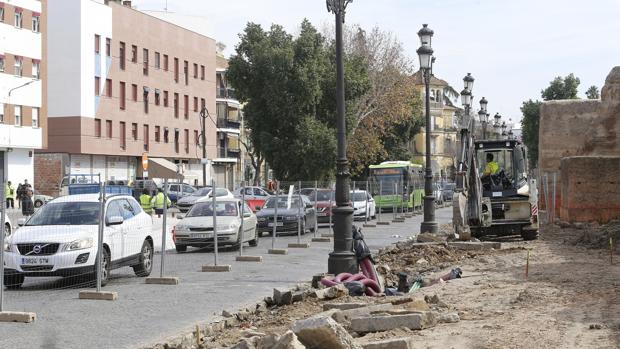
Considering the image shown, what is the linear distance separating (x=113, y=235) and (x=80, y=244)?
32.1 inches

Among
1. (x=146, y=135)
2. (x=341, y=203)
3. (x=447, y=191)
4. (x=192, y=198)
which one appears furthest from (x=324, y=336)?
(x=447, y=191)

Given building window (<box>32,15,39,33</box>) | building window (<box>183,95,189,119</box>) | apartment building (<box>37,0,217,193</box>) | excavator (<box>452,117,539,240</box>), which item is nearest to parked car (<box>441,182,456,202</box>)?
apartment building (<box>37,0,217,193</box>)

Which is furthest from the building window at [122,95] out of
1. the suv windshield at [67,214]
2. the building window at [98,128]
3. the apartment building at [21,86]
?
the suv windshield at [67,214]

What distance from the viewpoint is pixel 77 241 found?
47.1 feet

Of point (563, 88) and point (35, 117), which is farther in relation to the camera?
point (563, 88)

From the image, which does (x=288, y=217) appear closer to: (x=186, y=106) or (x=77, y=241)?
(x=77, y=241)

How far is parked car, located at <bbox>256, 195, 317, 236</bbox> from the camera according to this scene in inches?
1121

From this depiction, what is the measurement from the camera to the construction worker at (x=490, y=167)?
24656 mm

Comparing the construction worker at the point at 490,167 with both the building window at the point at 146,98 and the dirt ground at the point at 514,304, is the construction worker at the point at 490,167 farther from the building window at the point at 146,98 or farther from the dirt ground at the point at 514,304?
the building window at the point at 146,98

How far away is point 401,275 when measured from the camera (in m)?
14.6

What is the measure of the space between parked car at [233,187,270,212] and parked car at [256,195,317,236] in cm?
914

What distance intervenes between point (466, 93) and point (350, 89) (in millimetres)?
20001

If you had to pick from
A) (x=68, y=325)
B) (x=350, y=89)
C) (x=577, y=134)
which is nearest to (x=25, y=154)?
(x=350, y=89)

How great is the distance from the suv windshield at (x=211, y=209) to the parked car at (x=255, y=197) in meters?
14.7
